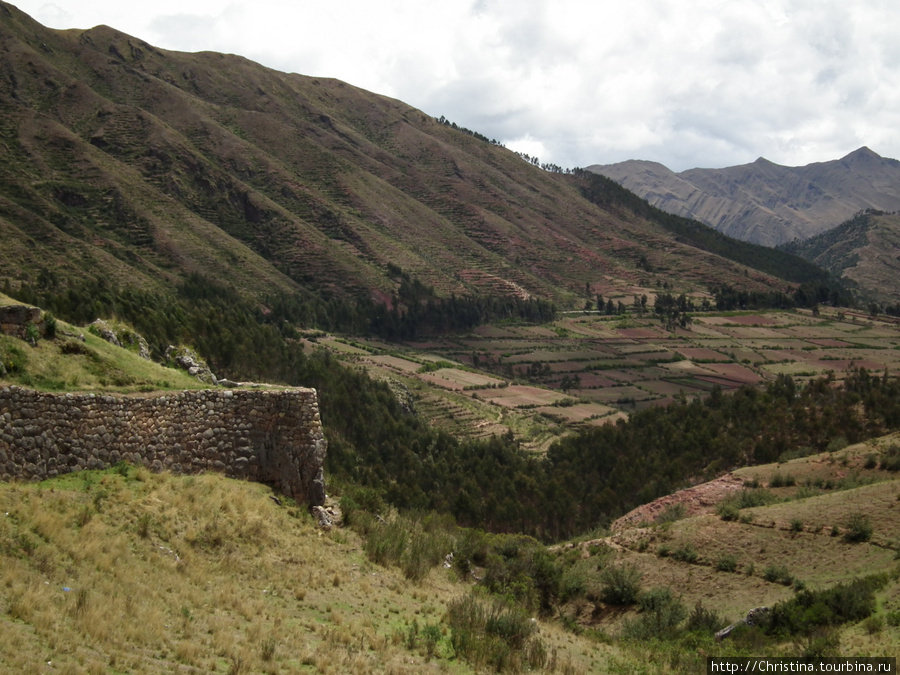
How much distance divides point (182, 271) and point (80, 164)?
3085 cm

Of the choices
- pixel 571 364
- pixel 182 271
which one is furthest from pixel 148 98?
pixel 571 364

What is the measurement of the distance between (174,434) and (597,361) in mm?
105468

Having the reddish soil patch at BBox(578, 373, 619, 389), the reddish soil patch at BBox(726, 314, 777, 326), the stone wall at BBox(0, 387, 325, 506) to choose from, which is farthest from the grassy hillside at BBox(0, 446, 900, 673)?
the reddish soil patch at BBox(726, 314, 777, 326)

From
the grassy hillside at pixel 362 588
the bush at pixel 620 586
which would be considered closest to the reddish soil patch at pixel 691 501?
the grassy hillside at pixel 362 588

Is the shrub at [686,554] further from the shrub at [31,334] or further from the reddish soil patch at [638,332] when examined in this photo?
the reddish soil patch at [638,332]

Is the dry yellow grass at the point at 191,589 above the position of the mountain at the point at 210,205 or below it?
below

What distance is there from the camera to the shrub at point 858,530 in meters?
22.8

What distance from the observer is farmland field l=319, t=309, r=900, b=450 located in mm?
85375

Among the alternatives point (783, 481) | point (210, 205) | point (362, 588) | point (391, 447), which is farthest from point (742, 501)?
point (210, 205)

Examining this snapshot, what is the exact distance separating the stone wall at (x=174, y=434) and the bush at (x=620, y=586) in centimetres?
1158

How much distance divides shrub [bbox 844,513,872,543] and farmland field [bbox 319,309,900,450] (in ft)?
156

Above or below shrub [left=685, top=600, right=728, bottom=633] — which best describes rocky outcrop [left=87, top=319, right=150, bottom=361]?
above

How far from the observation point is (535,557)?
80.8ft

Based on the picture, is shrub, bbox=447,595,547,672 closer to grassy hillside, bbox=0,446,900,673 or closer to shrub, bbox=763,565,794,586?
grassy hillside, bbox=0,446,900,673
